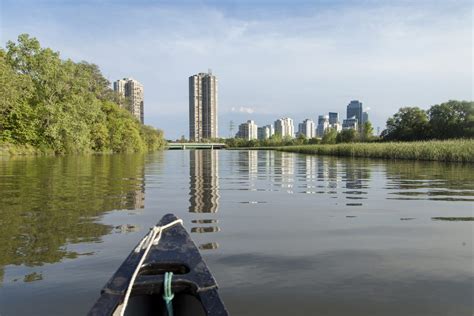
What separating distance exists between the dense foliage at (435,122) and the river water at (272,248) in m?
71.0

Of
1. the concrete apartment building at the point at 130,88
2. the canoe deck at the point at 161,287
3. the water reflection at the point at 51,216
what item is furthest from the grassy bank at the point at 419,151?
the concrete apartment building at the point at 130,88

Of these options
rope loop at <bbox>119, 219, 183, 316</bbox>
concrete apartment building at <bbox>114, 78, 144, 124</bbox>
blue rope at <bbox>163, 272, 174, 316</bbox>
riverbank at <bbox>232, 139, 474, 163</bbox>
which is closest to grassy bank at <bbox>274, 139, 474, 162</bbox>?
riverbank at <bbox>232, 139, 474, 163</bbox>

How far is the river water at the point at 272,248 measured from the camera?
4074mm

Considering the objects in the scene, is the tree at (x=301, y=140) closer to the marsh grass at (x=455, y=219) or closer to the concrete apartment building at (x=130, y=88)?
the concrete apartment building at (x=130, y=88)

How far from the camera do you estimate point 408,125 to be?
85.4 metres

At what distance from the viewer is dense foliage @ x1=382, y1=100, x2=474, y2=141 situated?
73750 millimetres

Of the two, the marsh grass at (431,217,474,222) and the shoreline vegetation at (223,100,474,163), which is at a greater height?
the shoreline vegetation at (223,100,474,163)

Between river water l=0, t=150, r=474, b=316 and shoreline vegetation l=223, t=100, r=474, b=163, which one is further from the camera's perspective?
shoreline vegetation l=223, t=100, r=474, b=163

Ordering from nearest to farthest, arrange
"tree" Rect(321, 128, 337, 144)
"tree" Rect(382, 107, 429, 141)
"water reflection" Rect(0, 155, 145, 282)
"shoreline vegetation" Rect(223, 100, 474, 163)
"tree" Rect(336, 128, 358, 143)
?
1. "water reflection" Rect(0, 155, 145, 282)
2. "shoreline vegetation" Rect(223, 100, 474, 163)
3. "tree" Rect(382, 107, 429, 141)
4. "tree" Rect(336, 128, 358, 143)
5. "tree" Rect(321, 128, 337, 144)

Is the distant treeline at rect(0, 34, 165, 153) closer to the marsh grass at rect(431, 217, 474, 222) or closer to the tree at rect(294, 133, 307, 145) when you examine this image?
the marsh grass at rect(431, 217, 474, 222)

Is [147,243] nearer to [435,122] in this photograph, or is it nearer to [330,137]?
[435,122]

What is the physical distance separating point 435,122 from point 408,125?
24.3 ft

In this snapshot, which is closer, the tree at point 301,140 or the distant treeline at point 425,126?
the distant treeline at point 425,126

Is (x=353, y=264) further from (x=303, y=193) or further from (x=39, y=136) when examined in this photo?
(x=39, y=136)
